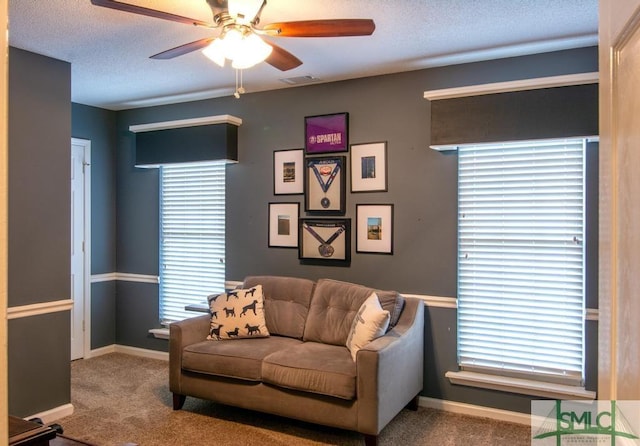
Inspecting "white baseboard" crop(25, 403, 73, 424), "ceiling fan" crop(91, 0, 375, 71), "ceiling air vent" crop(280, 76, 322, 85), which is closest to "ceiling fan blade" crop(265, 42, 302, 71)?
"ceiling fan" crop(91, 0, 375, 71)

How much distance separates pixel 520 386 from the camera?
3.36 m

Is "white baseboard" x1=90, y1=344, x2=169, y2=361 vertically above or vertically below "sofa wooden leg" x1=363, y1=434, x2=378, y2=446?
below

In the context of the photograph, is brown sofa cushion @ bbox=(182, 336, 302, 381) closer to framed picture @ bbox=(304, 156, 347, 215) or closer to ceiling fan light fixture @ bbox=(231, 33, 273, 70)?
framed picture @ bbox=(304, 156, 347, 215)

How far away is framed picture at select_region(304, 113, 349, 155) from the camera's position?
406 cm

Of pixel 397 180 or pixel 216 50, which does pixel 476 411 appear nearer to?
pixel 397 180

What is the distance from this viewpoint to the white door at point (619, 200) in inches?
29.5

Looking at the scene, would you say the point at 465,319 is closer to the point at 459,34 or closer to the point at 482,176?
the point at 482,176

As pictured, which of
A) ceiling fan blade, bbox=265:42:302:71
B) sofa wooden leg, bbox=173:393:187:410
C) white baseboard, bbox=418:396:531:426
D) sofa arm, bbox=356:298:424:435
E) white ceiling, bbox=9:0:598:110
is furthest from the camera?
sofa wooden leg, bbox=173:393:187:410

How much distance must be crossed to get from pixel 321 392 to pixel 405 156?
191 centimetres

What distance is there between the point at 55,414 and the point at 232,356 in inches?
55.8

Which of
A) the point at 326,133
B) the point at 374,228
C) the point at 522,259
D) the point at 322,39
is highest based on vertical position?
the point at 322,39

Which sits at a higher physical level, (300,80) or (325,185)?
(300,80)

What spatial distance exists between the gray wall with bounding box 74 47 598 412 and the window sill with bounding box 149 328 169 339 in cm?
8

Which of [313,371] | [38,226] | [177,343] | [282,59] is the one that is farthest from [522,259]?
[38,226]
